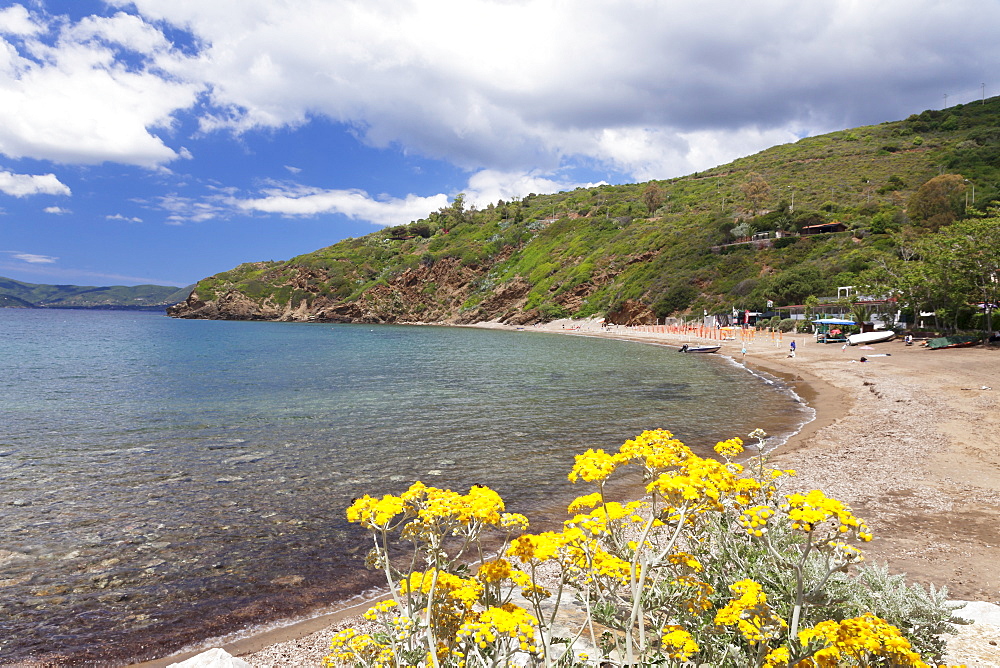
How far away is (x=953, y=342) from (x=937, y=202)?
45.0m

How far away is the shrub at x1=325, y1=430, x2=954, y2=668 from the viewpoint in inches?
115

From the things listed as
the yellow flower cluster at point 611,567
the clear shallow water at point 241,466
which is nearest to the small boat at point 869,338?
the clear shallow water at point 241,466

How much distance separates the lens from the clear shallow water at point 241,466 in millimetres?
6461

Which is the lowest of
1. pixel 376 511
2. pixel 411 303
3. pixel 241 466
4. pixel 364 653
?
pixel 241 466

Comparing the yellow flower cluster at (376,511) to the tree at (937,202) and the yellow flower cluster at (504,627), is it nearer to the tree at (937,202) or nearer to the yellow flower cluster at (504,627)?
the yellow flower cluster at (504,627)

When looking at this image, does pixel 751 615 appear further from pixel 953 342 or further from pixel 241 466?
pixel 953 342

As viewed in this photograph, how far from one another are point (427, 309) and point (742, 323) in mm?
74575

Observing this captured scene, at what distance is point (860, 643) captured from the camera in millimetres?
2561

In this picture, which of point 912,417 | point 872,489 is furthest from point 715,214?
point 872,489

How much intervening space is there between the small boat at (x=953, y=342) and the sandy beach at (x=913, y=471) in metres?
8.32

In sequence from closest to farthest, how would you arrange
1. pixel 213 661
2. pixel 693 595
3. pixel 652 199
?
1. pixel 693 595
2. pixel 213 661
3. pixel 652 199

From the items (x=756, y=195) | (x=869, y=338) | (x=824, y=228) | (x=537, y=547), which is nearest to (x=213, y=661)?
(x=537, y=547)

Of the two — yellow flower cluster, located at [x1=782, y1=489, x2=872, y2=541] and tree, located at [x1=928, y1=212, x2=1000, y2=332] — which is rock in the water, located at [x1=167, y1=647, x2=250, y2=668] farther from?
tree, located at [x1=928, y1=212, x2=1000, y2=332]

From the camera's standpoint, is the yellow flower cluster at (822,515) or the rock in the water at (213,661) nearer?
the yellow flower cluster at (822,515)
